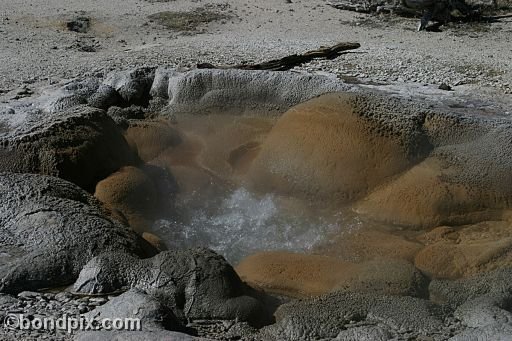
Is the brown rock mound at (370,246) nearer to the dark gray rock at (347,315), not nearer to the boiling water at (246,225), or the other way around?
the boiling water at (246,225)

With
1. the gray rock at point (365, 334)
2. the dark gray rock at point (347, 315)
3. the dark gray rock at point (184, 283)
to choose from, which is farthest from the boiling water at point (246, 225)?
the gray rock at point (365, 334)

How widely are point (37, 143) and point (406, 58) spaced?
3629mm

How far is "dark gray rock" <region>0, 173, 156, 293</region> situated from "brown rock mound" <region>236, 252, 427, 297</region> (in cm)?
57

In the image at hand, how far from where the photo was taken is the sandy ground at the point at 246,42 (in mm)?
5781

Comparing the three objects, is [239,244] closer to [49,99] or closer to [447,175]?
[447,175]

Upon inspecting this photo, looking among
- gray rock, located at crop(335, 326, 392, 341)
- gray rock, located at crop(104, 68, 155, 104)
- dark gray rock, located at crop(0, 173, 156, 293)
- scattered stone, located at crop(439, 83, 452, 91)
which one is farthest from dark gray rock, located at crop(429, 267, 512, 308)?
gray rock, located at crop(104, 68, 155, 104)

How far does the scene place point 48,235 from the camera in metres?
2.99

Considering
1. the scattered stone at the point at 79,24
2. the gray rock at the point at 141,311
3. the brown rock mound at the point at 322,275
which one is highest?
the scattered stone at the point at 79,24

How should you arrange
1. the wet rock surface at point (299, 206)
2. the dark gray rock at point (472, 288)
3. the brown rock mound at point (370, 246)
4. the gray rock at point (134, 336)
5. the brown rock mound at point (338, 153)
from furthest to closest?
the brown rock mound at point (338, 153)
the brown rock mound at point (370, 246)
the dark gray rock at point (472, 288)
the wet rock surface at point (299, 206)
the gray rock at point (134, 336)

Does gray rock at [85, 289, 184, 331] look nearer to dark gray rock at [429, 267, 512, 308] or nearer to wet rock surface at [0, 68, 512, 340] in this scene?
wet rock surface at [0, 68, 512, 340]

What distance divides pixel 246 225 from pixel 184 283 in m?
1.19

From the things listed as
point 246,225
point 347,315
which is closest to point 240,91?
point 246,225

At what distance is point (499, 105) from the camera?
5113mm

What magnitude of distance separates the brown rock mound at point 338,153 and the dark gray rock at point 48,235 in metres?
1.21
